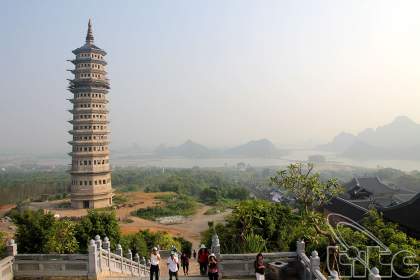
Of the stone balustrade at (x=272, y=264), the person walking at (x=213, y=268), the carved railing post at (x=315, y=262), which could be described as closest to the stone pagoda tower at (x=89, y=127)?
the stone balustrade at (x=272, y=264)

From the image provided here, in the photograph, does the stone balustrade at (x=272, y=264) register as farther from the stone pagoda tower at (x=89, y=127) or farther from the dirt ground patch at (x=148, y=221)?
the stone pagoda tower at (x=89, y=127)

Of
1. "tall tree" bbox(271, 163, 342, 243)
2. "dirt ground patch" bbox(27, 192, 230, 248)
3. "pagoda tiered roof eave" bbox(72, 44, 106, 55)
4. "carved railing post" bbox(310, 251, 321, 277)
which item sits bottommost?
"dirt ground patch" bbox(27, 192, 230, 248)

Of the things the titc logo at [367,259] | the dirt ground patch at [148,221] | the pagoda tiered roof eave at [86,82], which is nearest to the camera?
the titc logo at [367,259]

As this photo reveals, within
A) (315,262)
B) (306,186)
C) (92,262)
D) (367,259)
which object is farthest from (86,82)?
(315,262)

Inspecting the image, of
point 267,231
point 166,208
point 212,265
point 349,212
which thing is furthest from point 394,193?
point 212,265

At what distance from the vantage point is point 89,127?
51719mm

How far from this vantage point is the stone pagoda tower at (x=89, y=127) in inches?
2034

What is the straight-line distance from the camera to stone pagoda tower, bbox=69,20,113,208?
5166 cm

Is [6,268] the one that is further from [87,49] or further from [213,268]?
[87,49]

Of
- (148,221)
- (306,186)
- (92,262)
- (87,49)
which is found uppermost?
(87,49)

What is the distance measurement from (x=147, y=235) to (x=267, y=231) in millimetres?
15182

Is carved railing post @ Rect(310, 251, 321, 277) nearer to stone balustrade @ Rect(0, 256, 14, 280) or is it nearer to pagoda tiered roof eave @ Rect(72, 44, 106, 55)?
stone balustrade @ Rect(0, 256, 14, 280)

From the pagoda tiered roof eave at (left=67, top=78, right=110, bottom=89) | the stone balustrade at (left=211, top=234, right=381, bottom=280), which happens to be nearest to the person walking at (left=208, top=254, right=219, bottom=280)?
the stone balustrade at (left=211, top=234, right=381, bottom=280)

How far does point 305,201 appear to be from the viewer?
15203 millimetres
